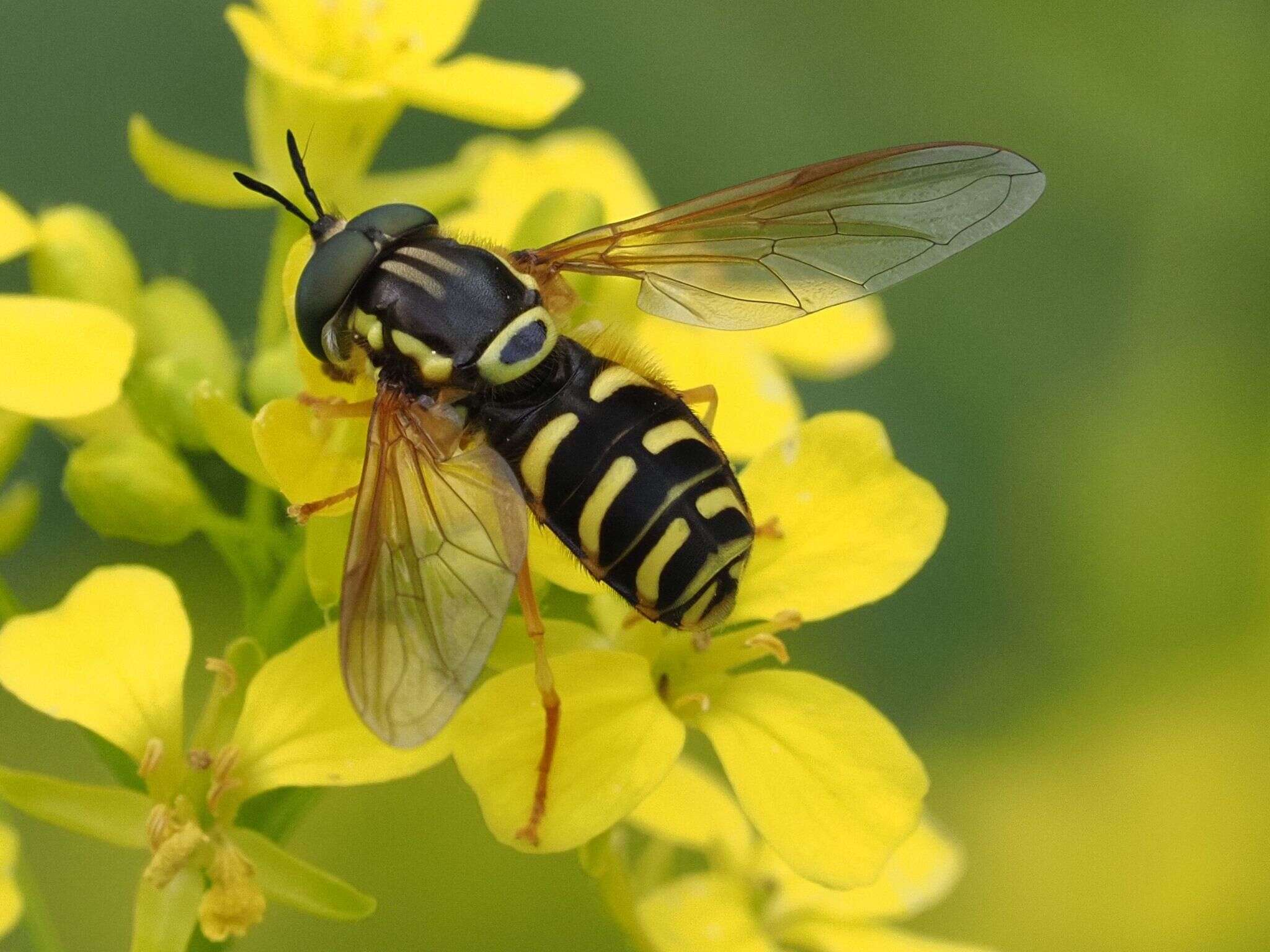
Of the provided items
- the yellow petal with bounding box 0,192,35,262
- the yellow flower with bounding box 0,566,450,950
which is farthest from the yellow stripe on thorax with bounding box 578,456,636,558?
the yellow petal with bounding box 0,192,35,262

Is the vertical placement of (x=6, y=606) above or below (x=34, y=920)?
above

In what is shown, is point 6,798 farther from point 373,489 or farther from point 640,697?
point 640,697

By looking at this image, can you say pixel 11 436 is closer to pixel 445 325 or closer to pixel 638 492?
Answer: pixel 445 325

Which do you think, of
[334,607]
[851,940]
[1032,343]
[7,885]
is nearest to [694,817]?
[851,940]

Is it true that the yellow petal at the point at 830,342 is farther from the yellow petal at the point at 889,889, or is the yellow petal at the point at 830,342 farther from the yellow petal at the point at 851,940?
the yellow petal at the point at 851,940

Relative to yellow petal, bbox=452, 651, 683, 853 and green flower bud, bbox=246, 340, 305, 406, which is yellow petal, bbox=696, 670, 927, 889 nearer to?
yellow petal, bbox=452, 651, 683, 853

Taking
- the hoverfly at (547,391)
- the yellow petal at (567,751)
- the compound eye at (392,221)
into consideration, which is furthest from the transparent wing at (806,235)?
the yellow petal at (567,751)
